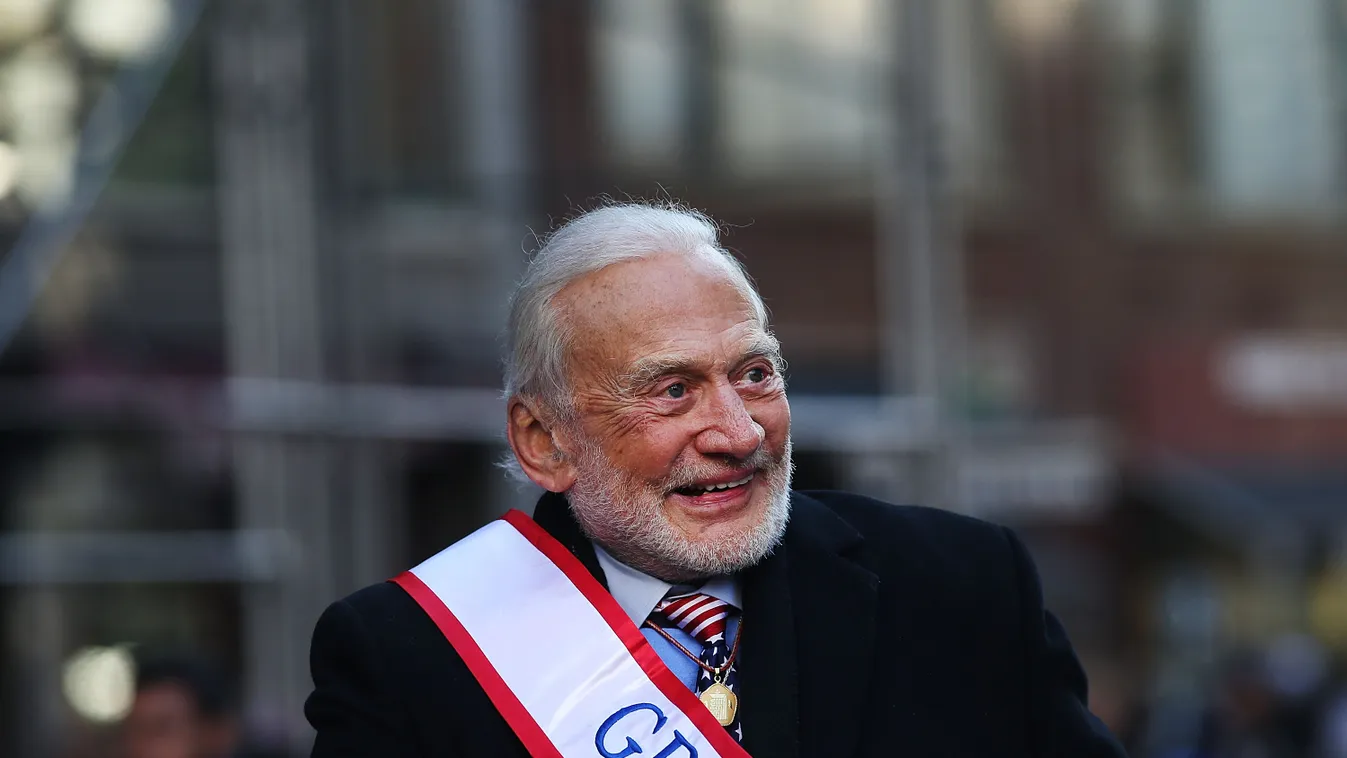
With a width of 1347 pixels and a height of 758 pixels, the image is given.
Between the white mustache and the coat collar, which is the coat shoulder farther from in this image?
the white mustache

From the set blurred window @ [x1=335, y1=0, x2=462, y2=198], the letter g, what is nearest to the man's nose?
the letter g

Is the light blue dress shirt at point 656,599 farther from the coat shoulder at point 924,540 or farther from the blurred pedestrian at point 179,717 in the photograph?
the blurred pedestrian at point 179,717

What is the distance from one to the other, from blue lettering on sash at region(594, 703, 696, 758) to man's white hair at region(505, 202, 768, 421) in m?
0.40

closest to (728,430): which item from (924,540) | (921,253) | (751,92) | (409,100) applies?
(924,540)

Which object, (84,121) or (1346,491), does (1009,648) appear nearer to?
(84,121)

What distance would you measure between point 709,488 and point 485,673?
0.38 meters

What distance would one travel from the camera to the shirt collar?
8.77 feet

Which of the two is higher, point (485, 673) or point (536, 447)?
point (536, 447)

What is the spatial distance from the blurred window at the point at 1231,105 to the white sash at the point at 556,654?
47.2ft

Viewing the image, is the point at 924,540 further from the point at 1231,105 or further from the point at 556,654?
the point at 1231,105

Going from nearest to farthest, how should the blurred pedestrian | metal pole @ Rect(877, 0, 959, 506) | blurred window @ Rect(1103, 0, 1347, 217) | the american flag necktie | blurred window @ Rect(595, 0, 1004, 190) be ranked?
the american flag necktie < the blurred pedestrian < metal pole @ Rect(877, 0, 959, 506) < blurred window @ Rect(595, 0, 1004, 190) < blurred window @ Rect(1103, 0, 1347, 217)

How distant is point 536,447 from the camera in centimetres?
271

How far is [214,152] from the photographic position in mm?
9461

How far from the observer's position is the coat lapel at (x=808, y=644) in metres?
2.50
